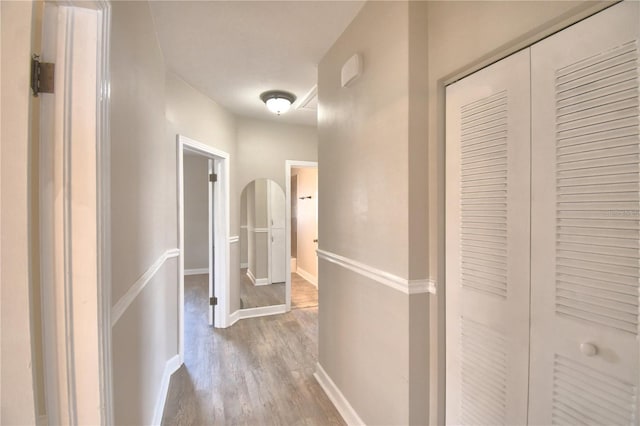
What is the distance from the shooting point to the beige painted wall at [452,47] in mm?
931

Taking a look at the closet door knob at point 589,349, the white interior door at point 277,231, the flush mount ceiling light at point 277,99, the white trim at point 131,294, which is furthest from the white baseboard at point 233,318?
the closet door knob at point 589,349

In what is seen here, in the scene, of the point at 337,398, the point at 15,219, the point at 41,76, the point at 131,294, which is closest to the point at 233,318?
the point at 337,398

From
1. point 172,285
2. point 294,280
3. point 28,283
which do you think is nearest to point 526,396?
point 28,283

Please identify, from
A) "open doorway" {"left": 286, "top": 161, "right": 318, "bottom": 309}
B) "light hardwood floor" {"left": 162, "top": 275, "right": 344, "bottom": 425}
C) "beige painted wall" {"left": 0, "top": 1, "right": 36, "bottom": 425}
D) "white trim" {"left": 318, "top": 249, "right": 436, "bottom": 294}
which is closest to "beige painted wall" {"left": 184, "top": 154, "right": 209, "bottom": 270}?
"open doorway" {"left": 286, "top": 161, "right": 318, "bottom": 309}

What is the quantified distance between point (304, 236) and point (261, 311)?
190cm

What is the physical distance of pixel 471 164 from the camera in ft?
4.04

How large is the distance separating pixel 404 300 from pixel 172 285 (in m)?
2.16

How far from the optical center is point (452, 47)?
4.08ft

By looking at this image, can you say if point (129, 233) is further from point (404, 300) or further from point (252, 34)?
point (252, 34)

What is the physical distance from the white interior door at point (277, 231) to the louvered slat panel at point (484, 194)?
306 centimetres

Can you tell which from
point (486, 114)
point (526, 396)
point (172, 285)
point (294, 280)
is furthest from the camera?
point (294, 280)

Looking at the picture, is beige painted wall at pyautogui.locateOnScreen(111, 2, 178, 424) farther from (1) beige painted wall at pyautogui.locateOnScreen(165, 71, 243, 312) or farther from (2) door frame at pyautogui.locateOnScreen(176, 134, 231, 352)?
(2) door frame at pyautogui.locateOnScreen(176, 134, 231, 352)

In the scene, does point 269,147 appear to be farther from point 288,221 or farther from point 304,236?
point 304,236

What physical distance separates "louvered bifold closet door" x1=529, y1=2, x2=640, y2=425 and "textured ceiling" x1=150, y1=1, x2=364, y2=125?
49.3 inches
